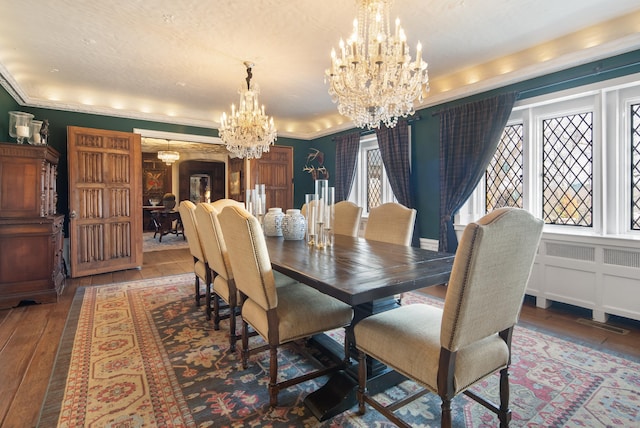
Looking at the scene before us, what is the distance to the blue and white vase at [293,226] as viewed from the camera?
267 cm

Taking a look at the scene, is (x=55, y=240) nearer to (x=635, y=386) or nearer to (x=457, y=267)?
(x=457, y=267)

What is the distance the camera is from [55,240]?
3629 millimetres

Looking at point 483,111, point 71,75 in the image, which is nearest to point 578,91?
point 483,111

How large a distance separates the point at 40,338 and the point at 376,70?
3.25 m

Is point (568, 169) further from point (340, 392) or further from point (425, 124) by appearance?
point (340, 392)

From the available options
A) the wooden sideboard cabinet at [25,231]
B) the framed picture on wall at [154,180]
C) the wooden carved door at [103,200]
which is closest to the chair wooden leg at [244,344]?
the wooden sideboard cabinet at [25,231]

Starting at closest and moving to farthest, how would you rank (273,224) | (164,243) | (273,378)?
(273,378) → (273,224) → (164,243)

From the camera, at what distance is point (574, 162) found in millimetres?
3182

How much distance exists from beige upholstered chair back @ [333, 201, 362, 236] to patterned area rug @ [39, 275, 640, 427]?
122 cm

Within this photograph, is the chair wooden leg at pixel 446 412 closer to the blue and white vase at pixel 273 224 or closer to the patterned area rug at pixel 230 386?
the patterned area rug at pixel 230 386

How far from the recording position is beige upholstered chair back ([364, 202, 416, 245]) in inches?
104

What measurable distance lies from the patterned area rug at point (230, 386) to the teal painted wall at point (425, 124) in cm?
203

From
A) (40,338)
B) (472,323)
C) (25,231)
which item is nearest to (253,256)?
(472,323)

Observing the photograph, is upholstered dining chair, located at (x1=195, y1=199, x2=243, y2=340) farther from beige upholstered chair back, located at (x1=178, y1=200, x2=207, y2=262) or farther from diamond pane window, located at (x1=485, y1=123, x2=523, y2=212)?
diamond pane window, located at (x1=485, y1=123, x2=523, y2=212)
